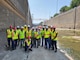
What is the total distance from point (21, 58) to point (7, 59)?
735 millimetres

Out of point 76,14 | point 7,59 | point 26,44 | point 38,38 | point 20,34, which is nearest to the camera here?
point 7,59

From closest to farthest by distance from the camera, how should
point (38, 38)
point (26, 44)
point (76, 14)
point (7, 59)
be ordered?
point (7, 59) → point (26, 44) → point (38, 38) → point (76, 14)

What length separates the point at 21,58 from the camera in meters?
10.5

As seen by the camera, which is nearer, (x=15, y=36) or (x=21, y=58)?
(x=21, y=58)

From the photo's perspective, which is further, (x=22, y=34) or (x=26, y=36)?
(x=22, y=34)

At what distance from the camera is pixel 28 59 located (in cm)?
1027

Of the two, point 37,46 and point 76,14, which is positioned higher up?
point 76,14

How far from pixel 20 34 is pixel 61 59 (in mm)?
4288

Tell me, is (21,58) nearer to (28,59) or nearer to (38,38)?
(28,59)

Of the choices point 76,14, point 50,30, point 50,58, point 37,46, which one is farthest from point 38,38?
point 76,14

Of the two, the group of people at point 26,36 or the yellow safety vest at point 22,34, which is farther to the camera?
the yellow safety vest at point 22,34

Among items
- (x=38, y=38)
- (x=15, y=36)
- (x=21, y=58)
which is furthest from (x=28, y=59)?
(x=38, y=38)

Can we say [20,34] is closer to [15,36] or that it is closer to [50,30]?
[15,36]

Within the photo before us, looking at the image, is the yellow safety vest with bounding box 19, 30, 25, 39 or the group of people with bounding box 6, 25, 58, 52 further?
the yellow safety vest with bounding box 19, 30, 25, 39
